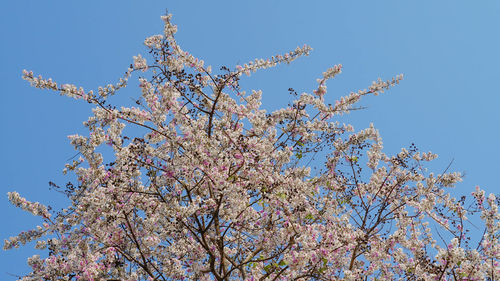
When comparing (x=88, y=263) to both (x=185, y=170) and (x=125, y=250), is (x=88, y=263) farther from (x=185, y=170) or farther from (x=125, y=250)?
(x=185, y=170)

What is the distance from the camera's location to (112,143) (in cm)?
789

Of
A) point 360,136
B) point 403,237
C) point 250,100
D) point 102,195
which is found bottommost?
point 403,237

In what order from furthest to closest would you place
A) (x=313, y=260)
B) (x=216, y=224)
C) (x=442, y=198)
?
(x=442, y=198)
(x=216, y=224)
(x=313, y=260)

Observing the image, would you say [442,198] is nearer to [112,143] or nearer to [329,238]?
[329,238]

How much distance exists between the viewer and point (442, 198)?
9477mm

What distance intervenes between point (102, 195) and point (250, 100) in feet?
12.2

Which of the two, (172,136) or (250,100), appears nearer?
(172,136)

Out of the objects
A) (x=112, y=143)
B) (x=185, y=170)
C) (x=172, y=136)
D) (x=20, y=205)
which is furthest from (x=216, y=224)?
(x=20, y=205)

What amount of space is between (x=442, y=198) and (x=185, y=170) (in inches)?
210

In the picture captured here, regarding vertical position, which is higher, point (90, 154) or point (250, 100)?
point (250, 100)

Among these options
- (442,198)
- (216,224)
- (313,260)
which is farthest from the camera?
(442,198)

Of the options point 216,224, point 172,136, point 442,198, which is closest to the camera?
point 172,136

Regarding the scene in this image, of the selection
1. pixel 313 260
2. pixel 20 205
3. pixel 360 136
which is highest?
pixel 360 136

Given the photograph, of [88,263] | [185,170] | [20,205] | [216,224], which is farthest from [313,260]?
[20,205]
